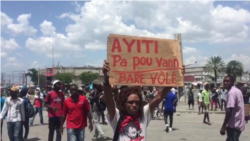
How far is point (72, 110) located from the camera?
6.24 metres

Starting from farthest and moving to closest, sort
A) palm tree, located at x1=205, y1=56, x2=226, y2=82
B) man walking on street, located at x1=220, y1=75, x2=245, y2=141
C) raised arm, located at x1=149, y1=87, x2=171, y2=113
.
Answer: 1. palm tree, located at x1=205, y1=56, x2=226, y2=82
2. man walking on street, located at x1=220, y1=75, x2=245, y2=141
3. raised arm, located at x1=149, y1=87, x2=171, y2=113

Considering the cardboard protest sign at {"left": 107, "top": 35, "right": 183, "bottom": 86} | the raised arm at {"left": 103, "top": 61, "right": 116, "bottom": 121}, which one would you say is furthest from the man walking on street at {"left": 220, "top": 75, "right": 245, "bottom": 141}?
the raised arm at {"left": 103, "top": 61, "right": 116, "bottom": 121}

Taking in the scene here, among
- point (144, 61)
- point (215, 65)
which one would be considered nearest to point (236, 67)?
point (215, 65)

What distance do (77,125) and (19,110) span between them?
6.47 feet

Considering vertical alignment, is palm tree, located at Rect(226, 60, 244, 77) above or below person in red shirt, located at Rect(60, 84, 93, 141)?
above

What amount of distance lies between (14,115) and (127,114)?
4947 millimetres

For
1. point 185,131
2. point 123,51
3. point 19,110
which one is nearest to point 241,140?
point 185,131

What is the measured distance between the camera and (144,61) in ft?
11.6

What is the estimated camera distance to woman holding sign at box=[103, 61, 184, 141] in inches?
119

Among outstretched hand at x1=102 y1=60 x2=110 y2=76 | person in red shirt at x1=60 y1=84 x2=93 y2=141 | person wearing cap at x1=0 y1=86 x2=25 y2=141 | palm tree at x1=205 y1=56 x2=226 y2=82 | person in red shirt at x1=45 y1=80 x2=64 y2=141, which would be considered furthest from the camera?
palm tree at x1=205 y1=56 x2=226 y2=82

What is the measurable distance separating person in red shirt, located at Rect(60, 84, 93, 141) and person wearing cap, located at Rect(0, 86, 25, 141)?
1.58 meters

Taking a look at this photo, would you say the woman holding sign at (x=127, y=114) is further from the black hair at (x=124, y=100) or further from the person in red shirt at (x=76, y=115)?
the person in red shirt at (x=76, y=115)

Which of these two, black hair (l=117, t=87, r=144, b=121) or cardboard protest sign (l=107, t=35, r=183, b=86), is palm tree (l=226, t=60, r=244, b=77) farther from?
black hair (l=117, t=87, r=144, b=121)

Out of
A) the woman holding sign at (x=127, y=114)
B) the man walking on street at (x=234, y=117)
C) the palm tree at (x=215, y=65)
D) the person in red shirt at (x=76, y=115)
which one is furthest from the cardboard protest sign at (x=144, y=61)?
the palm tree at (x=215, y=65)
